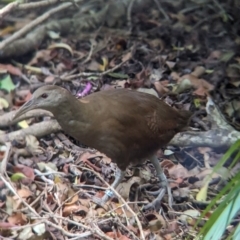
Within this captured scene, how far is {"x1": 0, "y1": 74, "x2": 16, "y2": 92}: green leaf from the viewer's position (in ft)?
17.9

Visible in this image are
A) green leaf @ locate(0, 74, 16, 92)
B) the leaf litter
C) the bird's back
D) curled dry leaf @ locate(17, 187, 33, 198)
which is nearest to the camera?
the bird's back

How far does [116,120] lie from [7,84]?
1.77m

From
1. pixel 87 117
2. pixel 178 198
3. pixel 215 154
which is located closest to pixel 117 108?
pixel 87 117

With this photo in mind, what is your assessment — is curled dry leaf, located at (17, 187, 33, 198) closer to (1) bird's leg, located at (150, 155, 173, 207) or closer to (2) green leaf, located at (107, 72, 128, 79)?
(1) bird's leg, located at (150, 155, 173, 207)

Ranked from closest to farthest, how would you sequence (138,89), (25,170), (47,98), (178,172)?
(47,98), (25,170), (178,172), (138,89)

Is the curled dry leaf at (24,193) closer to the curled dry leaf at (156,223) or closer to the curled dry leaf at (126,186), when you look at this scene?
the curled dry leaf at (126,186)

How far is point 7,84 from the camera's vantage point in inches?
217

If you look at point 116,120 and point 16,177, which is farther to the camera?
point 16,177

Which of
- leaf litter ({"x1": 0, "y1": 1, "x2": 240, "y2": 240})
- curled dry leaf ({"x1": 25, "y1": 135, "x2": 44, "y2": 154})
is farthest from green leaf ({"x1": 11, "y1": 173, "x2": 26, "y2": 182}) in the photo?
curled dry leaf ({"x1": 25, "y1": 135, "x2": 44, "y2": 154})

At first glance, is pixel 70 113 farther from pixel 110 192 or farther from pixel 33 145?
pixel 33 145

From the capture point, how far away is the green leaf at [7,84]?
214 inches

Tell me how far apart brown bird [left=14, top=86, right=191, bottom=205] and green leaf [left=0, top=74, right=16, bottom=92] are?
145cm

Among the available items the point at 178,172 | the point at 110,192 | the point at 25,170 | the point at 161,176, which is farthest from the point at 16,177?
the point at 178,172

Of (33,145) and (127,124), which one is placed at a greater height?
(127,124)
